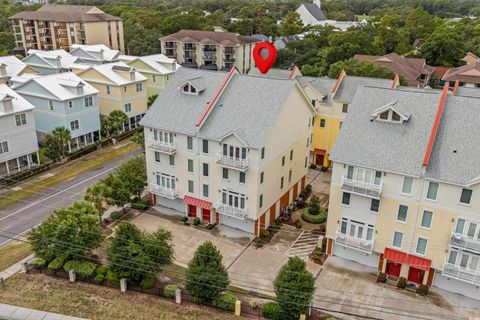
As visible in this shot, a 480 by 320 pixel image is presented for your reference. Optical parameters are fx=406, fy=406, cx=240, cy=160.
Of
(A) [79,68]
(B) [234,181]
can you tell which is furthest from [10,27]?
(B) [234,181]

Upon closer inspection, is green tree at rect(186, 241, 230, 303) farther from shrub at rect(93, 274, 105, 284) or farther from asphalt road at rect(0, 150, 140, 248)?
asphalt road at rect(0, 150, 140, 248)

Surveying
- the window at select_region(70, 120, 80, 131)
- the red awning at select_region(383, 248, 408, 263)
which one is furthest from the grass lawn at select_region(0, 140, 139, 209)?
the red awning at select_region(383, 248, 408, 263)

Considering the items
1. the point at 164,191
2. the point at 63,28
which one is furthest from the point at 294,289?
the point at 63,28

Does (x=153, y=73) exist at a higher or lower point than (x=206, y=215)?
higher

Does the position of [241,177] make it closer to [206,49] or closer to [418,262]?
[418,262]

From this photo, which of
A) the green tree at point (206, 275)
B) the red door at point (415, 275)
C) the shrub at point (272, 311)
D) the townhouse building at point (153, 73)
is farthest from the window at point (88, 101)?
the red door at point (415, 275)

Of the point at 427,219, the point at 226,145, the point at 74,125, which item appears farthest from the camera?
the point at 74,125

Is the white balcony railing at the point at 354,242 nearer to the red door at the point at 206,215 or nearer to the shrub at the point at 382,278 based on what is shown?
the shrub at the point at 382,278
